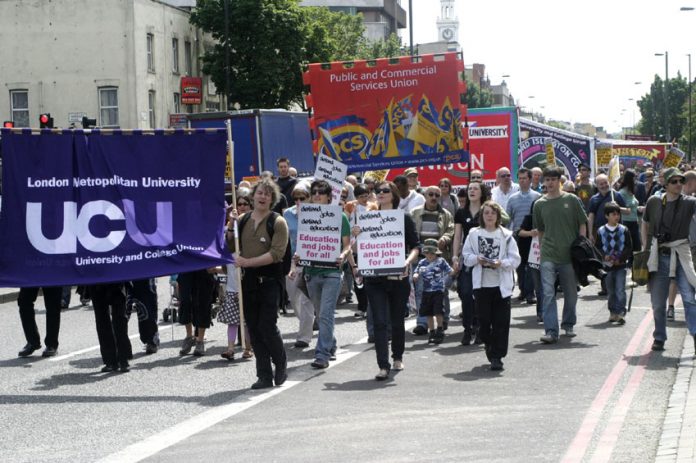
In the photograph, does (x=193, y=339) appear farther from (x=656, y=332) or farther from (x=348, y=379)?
(x=656, y=332)

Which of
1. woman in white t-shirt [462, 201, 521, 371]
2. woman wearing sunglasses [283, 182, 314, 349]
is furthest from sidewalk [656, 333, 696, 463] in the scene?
woman wearing sunglasses [283, 182, 314, 349]

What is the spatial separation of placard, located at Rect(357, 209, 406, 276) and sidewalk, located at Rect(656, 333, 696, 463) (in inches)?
108

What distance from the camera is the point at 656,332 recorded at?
1284 centimetres

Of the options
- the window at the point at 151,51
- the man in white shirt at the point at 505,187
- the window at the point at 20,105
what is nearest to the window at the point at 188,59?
the window at the point at 151,51

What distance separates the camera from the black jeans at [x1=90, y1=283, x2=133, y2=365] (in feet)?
40.2

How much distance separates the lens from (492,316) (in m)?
12.2

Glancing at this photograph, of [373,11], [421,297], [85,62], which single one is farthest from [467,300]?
[373,11]

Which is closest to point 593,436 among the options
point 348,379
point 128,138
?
point 348,379

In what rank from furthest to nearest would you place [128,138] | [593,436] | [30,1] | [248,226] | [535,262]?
[30,1]
[535,262]
[128,138]
[248,226]
[593,436]

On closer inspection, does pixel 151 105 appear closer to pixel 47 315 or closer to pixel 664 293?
pixel 47 315

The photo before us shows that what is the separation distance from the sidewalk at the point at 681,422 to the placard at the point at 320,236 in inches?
138

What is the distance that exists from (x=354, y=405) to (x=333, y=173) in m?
4.80

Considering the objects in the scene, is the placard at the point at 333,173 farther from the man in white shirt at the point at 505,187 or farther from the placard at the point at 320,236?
the man in white shirt at the point at 505,187

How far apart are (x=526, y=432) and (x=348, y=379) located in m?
2.98
